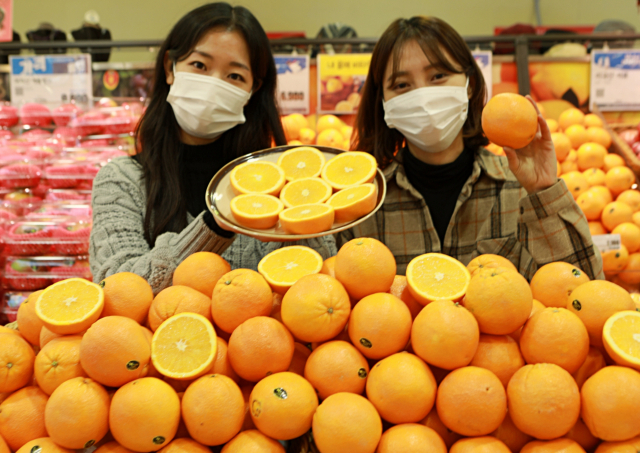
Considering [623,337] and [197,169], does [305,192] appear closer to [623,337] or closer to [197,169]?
[197,169]

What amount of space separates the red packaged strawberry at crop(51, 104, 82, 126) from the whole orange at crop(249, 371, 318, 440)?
9.87ft

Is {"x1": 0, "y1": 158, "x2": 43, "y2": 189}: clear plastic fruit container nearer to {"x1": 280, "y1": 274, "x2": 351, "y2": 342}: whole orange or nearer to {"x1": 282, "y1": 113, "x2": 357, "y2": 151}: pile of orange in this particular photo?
{"x1": 282, "y1": 113, "x2": 357, "y2": 151}: pile of orange

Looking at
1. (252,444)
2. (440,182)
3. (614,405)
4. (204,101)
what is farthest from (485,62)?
(252,444)

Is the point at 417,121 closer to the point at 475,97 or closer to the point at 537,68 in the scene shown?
the point at 475,97

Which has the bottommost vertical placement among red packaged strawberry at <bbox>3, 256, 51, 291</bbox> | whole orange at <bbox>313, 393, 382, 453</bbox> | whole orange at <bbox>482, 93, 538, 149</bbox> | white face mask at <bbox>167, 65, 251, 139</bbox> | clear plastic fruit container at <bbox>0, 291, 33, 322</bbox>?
clear plastic fruit container at <bbox>0, 291, 33, 322</bbox>

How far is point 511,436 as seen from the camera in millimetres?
839

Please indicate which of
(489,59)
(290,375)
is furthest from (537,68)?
(290,375)

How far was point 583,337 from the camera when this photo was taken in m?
0.86

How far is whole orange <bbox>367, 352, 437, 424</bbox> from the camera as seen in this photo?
81cm

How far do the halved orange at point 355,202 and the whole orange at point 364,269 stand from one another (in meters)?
0.23

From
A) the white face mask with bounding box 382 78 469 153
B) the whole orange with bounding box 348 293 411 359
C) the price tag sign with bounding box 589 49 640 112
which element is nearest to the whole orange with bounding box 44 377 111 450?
the whole orange with bounding box 348 293 411 359

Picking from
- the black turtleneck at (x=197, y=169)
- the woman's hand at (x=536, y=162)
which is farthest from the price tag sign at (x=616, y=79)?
the black turtleneck at (x=197, y=169)

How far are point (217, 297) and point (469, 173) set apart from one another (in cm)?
148

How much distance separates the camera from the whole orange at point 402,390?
81 cm
